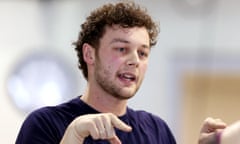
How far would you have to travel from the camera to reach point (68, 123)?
141 cm

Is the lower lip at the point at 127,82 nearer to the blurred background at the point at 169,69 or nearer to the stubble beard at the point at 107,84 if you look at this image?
the stubble beard at the point at 107,84

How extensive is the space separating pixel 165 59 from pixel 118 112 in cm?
143

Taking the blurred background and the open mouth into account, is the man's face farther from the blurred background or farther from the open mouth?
the blurred background

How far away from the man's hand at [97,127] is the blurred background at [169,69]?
1.72m

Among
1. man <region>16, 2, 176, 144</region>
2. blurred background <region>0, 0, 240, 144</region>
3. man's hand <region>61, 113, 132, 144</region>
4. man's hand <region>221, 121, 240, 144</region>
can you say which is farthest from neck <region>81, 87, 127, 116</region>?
blurred background <region>0, 0, 240, 144</region>

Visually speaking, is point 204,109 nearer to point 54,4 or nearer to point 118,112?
point 54,4

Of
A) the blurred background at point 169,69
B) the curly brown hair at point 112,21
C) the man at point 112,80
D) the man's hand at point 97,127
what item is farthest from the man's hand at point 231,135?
the blurred background at point 169,69

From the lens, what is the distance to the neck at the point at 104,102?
58.1 inches

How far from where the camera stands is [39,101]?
2887 mm

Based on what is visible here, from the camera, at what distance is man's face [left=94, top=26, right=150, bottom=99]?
1.41 metres

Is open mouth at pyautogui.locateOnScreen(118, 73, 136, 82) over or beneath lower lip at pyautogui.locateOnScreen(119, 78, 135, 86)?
over

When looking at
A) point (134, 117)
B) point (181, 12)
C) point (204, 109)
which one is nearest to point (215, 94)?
point (204, 109)

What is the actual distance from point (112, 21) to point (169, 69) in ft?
4.67

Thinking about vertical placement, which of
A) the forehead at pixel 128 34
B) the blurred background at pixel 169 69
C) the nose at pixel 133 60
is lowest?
the blurred background at pixel 169 69
